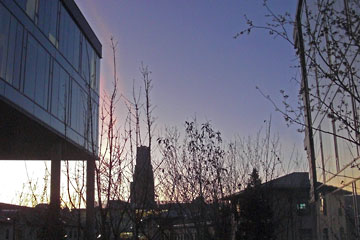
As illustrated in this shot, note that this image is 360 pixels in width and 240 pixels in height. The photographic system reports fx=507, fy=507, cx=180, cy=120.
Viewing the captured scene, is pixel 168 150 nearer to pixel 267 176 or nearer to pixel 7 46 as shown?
pixel 267 176

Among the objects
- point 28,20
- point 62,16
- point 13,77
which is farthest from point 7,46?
point 62,16

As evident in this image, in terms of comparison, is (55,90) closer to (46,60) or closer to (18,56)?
(46,60)

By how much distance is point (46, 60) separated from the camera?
30.7 m

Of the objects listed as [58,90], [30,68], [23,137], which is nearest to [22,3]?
[30,68]

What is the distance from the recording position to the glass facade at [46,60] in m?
25.2

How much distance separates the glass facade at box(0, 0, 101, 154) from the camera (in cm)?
2516

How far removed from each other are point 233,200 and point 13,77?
12998 millimetres

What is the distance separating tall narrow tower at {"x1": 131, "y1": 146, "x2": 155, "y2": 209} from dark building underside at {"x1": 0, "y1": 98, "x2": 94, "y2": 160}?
1499 cm

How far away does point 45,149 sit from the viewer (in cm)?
3562

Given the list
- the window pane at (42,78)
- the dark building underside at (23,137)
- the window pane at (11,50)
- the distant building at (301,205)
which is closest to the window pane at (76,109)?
the dark building underside at (23,137)

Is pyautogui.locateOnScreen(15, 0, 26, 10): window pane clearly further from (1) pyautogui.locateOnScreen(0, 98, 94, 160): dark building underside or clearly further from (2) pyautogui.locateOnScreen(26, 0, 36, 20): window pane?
(1) pyautogui.locateOnScreen(0, 98, 94, 160): dark building underside

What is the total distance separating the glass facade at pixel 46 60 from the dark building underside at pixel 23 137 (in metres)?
0.54

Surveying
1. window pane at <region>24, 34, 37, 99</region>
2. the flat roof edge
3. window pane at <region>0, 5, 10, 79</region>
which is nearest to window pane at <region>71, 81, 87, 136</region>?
the flat roof edge

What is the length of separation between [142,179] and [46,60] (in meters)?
22.0
